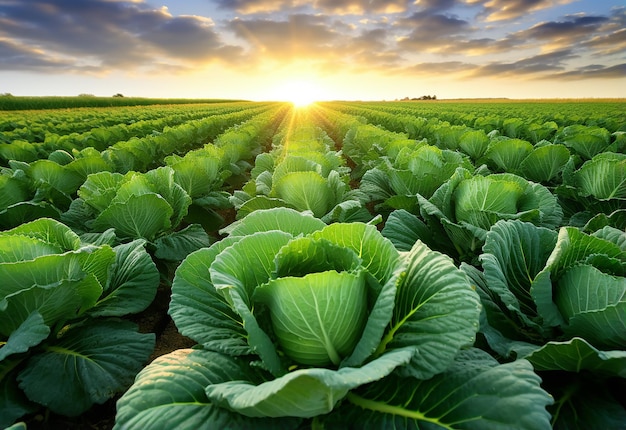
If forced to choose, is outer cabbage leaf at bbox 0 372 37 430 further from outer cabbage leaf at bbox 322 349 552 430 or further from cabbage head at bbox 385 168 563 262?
cabbage head at bbox 385 168 563 262

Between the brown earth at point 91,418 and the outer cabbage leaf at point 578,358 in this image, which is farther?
the brown earth at point 91,418

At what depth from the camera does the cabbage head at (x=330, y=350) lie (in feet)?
3.89

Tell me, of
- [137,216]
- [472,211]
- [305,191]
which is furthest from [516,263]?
[137,216]

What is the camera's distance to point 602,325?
151 cm

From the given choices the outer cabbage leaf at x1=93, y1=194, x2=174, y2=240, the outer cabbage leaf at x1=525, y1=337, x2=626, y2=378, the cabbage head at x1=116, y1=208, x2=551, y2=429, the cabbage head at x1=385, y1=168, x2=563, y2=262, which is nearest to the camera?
the cabbage head at x1=116, y1=208, x2=551, y2=429

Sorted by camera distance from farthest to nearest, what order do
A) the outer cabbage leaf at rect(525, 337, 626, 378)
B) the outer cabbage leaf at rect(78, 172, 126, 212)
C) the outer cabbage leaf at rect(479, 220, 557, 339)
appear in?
the outer cabbage leaf at rect(78, 172, 126, 212)
the outer cabbage leaf at rect(479, 220, 557, 339)
the outer cabbage leaf at rect(525, 337, 626, 378)

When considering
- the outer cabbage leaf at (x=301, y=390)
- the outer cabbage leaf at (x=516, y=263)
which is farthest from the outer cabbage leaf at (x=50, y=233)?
the outer cabbage leaf at (x=516, y=263)

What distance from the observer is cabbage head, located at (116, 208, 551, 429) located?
1.19 metres

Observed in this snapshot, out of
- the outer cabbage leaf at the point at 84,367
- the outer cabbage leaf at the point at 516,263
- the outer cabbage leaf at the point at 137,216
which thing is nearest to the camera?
the outer cabbage leaf at the point at 516,263

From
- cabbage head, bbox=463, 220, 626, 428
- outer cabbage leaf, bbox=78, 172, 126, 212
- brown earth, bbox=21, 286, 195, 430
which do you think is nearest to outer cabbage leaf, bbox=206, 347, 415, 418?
cabbage head, bbox=463, 220, 626, 428

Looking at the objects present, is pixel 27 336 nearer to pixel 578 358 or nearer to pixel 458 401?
pixel 458 401

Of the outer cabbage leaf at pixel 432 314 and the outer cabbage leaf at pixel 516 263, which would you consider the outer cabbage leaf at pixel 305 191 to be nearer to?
the outer cabbage leaf at pixel 516 263

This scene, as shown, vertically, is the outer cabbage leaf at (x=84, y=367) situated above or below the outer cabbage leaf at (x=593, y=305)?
below

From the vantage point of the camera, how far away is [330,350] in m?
1.38
